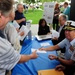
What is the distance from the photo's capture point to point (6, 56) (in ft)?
3.00

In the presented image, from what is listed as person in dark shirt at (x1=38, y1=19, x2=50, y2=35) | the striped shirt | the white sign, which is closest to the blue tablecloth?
the striped shirt

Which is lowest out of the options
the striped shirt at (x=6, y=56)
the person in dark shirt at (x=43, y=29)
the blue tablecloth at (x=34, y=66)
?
the person in dark shirt at (x=43, y=29)

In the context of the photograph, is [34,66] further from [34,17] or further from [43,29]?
[34,17]

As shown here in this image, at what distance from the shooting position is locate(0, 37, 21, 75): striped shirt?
898mm

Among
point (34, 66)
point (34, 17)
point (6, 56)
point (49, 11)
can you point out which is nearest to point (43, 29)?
point (49, 11)

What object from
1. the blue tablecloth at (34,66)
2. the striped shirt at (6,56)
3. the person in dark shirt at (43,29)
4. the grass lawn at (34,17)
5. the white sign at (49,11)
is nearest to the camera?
the striped shirt at (6,56)

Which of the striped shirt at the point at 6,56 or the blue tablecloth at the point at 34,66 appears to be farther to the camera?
the blue tablecloth at the point at 34,66

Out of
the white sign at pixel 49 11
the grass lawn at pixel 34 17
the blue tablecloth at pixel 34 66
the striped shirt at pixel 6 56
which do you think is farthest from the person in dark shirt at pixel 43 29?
the grass lawn at pixel 34 17

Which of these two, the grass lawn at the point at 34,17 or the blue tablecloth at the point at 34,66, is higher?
the blue tablecloth at the point at 34,66

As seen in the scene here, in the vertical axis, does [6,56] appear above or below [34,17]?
above

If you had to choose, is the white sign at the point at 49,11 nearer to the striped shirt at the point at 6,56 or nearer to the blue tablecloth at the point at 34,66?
the blue tablecloth at the point at 34,66

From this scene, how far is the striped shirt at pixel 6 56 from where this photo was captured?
35.3 inches

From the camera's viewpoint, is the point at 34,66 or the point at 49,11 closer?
the point at 34,66

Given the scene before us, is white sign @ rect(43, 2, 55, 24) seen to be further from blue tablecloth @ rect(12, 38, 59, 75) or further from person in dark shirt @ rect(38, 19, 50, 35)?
blue tablecloth @ rect(12, 38, 59, 75)
